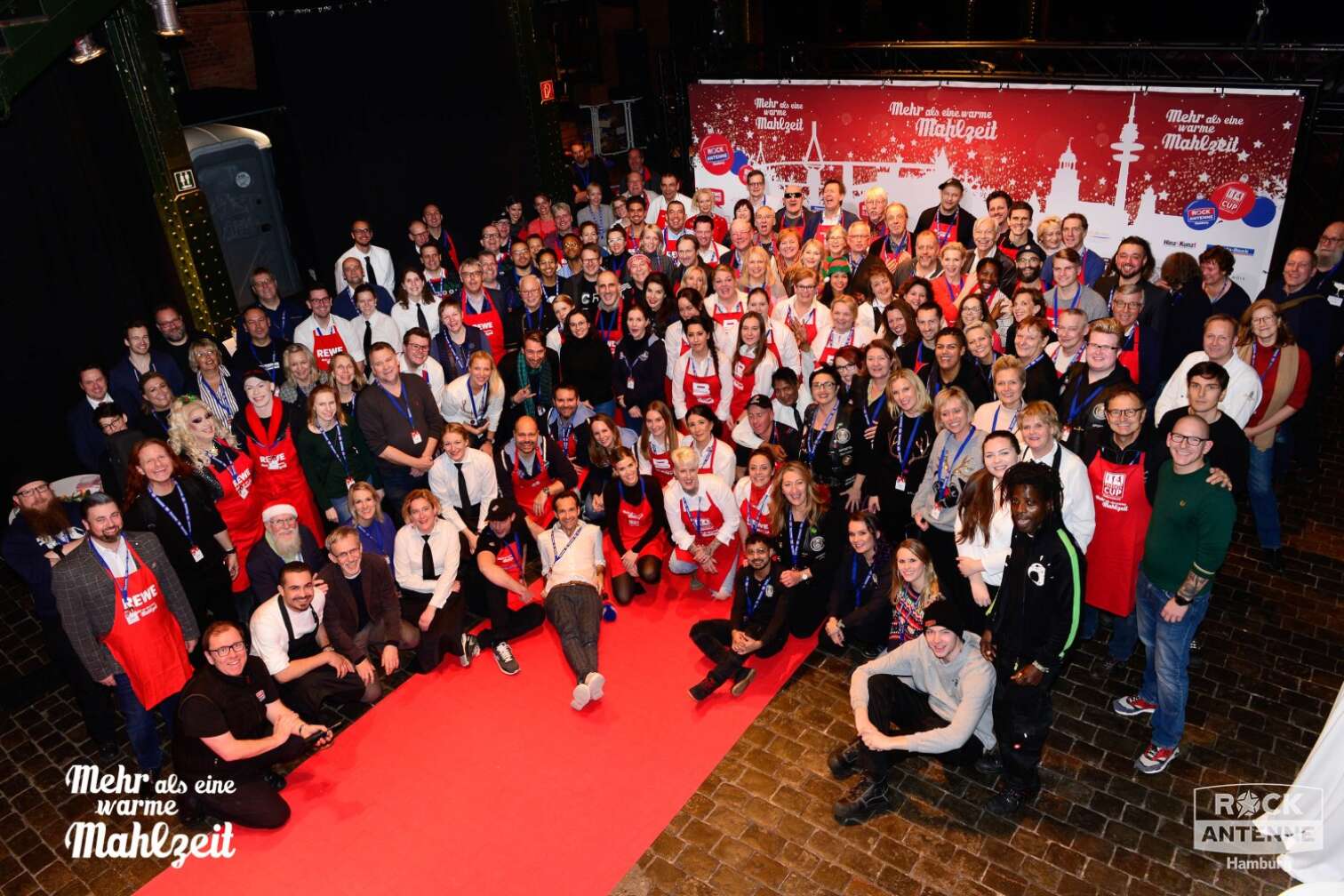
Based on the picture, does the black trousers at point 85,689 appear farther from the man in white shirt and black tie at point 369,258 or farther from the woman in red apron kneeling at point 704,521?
the man in white shirt and black tie at point 369,258

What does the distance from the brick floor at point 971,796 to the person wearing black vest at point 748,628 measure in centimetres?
30

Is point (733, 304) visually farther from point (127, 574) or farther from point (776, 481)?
point (127, 574)

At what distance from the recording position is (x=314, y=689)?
219 inches

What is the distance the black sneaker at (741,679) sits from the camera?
5680 mm

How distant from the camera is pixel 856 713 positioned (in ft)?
15.8

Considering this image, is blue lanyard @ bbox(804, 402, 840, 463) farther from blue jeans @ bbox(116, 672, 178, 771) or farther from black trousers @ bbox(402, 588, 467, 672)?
blue jeans @ bbox(116, 672, 178, 771)

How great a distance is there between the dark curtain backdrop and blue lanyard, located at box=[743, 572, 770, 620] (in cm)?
618

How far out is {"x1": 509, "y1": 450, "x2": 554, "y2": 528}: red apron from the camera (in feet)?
22.8

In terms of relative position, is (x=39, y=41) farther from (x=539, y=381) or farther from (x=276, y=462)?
(x=539, y=381)

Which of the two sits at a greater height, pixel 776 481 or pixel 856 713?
pixel 776 481

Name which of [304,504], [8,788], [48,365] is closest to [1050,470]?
[304,504]

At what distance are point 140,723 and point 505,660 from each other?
2.17 metres

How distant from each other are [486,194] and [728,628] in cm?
859

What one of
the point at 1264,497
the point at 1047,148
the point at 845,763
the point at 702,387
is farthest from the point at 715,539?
the point at 1047,148
